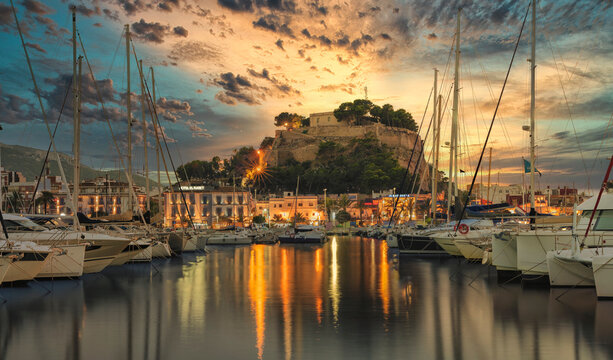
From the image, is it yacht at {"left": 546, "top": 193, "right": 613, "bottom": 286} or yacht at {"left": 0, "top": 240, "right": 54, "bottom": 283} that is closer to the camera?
yacht at {"left": 546, "top": 193, "right": 613, "bottom": 286}

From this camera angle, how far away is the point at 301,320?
15086 mm

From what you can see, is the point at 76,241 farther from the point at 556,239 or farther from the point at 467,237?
the point at 467,237

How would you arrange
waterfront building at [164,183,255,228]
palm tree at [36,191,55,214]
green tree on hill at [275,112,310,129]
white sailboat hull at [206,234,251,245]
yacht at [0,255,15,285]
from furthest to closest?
green tree on hill at [275,112,310,129], waterfront building at [164,183,255,228], palm tree at [36,191,55,214], white sailboat hull at [206,234,251,245], yacht at [0,255,15,285]

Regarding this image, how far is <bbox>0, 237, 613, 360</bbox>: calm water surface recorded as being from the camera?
1175 cm

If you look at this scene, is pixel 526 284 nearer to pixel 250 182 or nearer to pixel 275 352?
pixel 275 352

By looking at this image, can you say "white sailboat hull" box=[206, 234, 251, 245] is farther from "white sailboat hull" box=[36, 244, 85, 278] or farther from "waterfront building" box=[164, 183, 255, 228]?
"white sailboat hull" box=[36, 244, 85, 278]

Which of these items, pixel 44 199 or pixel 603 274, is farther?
pixel 44 199

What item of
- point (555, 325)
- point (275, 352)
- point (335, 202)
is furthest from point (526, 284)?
point (335, 202)

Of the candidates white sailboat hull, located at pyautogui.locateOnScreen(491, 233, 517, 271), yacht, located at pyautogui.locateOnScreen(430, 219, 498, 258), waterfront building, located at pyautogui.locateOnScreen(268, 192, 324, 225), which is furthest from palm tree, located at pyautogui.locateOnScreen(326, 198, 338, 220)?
white sailboat hull, located at pyautogui.locateOnScreen(491, 233, 517, 271)

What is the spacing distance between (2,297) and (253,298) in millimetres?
8349

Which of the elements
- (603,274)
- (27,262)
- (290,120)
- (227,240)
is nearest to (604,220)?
(603,274)

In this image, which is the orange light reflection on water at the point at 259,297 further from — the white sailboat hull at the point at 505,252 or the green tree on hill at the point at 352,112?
the green tree on hill at the point at 352,112

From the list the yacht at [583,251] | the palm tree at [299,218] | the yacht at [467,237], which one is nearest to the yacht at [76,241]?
the yacht at [467,237]

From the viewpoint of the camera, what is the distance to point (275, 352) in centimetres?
1152
